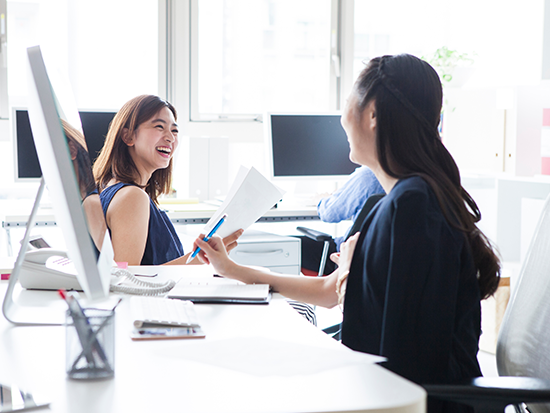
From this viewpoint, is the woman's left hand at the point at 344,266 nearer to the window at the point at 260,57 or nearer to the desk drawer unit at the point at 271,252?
the desk drawer unit at the point at 271,252

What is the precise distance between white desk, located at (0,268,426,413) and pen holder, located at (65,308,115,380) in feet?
0.06

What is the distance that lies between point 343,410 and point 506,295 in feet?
8.40

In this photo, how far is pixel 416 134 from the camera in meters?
1.08

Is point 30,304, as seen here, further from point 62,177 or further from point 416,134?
point 416,134

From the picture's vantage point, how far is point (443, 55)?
380 cm

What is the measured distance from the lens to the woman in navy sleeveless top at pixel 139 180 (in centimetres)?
181

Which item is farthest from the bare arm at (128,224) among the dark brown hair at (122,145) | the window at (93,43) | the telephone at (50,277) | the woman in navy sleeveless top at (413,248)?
the window at (93,43)

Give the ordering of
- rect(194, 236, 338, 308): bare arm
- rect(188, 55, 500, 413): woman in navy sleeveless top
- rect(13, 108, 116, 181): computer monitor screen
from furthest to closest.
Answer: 1. rect(13, 108, 116, 181): computer monitor screen
2. rect(194, 236, 338, 308): bare arm
3. rect(188, 55, 500, 413): woman in navy sleeveless top

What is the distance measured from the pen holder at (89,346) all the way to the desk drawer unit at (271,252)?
199cm

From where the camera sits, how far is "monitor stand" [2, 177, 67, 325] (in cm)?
103

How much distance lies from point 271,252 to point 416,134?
1815mm

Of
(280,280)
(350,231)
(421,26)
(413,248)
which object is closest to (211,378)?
(413,248)

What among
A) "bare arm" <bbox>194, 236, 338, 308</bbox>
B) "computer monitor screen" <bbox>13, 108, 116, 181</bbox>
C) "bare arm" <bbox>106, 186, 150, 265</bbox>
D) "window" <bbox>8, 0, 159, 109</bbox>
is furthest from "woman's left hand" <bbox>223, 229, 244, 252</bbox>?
"window" <bbox>8, 0, 159, 109</bbox>

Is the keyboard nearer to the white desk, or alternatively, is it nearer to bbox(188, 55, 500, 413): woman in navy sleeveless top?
the white desk
